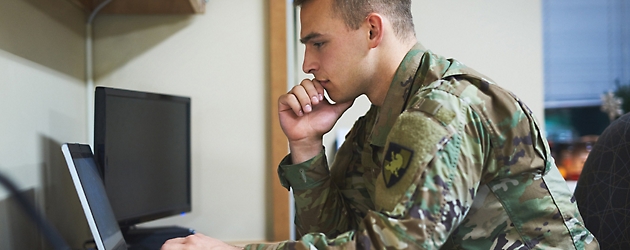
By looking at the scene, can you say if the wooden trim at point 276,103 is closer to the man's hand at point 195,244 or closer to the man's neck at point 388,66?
the man's neck at point 388,66

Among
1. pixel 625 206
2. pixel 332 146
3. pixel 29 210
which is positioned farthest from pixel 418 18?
pixel 29 210

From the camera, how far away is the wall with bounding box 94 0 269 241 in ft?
6.32

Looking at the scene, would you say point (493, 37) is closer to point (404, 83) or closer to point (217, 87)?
point (217, 87)

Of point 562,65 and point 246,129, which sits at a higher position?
point 562,65

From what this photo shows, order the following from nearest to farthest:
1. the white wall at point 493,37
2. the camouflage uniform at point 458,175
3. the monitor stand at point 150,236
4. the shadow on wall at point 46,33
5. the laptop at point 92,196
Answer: the camouflage uniform at point 458,175 → the laptop at point 92,196 → the shadow on wall at point 46,33 → the monitor stand at point 150,236 → the white wall at point 493,37

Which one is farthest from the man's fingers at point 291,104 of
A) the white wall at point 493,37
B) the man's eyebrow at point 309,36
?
the white wall at point 493,37

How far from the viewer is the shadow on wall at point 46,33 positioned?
47.6 inches

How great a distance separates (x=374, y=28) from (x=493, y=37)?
1.09m

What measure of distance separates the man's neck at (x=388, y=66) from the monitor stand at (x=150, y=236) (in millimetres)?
740

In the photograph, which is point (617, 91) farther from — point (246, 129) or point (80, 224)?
point (80, 224)

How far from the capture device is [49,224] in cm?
138

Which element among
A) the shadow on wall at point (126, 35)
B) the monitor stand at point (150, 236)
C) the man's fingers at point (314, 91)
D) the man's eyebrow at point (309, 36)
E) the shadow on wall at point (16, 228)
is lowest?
the monitor stand at point (150, 236)

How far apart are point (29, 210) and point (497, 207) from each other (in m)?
1.00

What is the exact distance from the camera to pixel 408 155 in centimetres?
78
